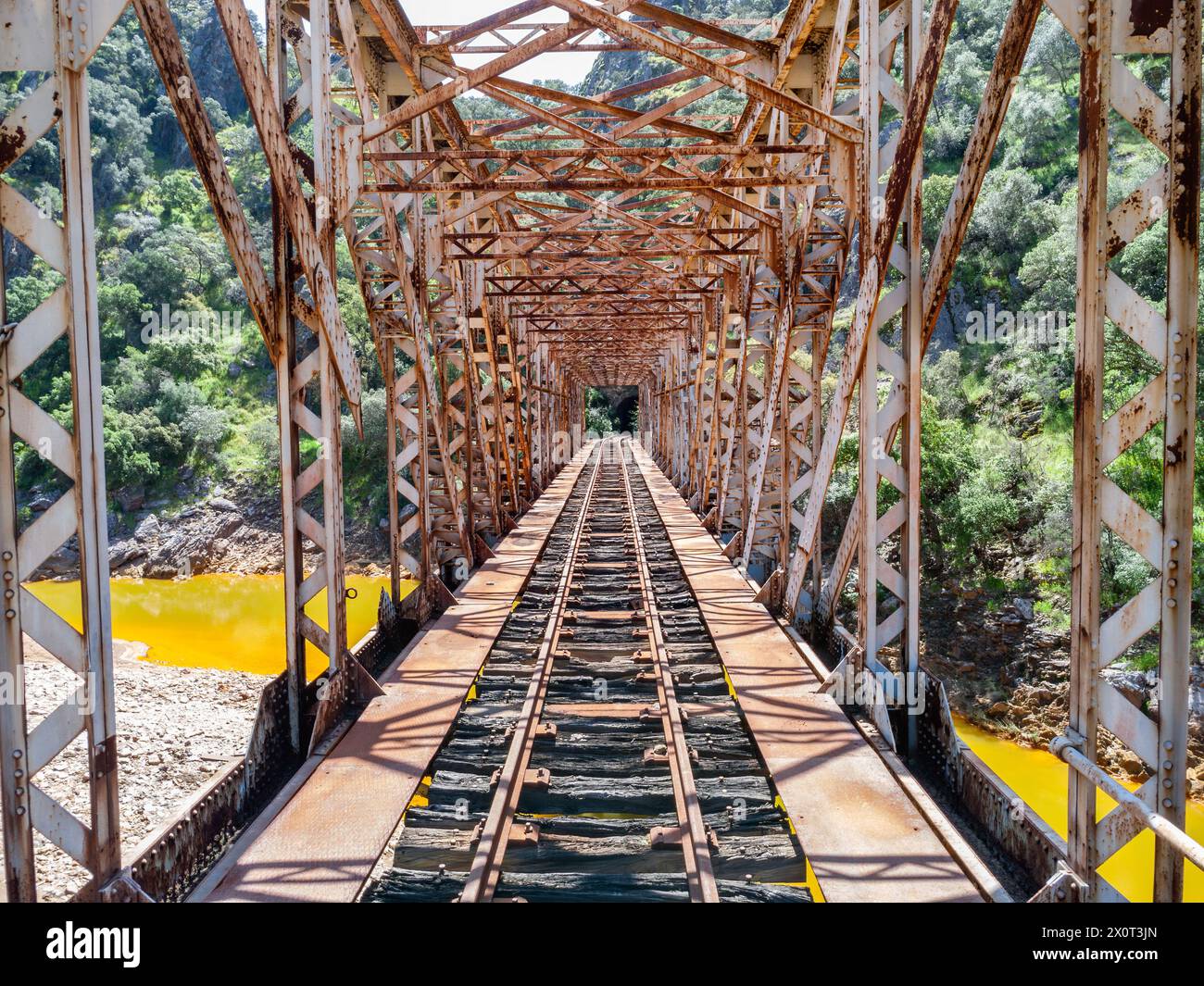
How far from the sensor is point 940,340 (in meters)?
38.3

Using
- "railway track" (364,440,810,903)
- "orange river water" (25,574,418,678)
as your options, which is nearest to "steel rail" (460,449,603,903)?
"railway track" (364,440,810,903)

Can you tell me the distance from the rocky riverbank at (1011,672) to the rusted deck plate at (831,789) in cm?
1134

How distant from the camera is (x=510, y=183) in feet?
32.4

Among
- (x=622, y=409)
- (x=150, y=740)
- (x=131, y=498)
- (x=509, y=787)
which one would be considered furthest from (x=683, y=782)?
(x=622, y=409)

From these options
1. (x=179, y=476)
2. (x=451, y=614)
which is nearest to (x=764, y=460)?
(x=451, y=614)

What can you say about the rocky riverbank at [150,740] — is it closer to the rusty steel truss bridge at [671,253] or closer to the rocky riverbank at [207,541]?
the rusty steel truss bridge at [671,253]

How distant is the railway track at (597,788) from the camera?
438 centimetres

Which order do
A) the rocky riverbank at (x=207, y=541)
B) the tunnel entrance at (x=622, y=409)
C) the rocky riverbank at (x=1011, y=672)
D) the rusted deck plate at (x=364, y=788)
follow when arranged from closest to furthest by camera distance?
1. the rusted deck plate at (x=364, y=788)
2. the rocky riverbank at (x=1011, y=672)
3. the rocky riverbank at (x=207, y=541)
4. the tunnel entrance at (x=622, y=409)

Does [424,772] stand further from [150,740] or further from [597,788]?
[150,740]

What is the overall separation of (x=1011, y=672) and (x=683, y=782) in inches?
680

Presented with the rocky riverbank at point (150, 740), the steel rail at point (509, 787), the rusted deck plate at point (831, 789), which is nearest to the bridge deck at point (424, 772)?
the rusted deck plate at point (831, 789)

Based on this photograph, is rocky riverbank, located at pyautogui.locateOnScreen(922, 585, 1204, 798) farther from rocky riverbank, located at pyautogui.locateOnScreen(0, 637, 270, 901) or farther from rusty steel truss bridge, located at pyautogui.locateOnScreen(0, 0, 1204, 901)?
rocky riverbank, located at pyautogui.locateOnScreen(0, 637, 270, 901)

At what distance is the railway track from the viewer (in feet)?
14.4
